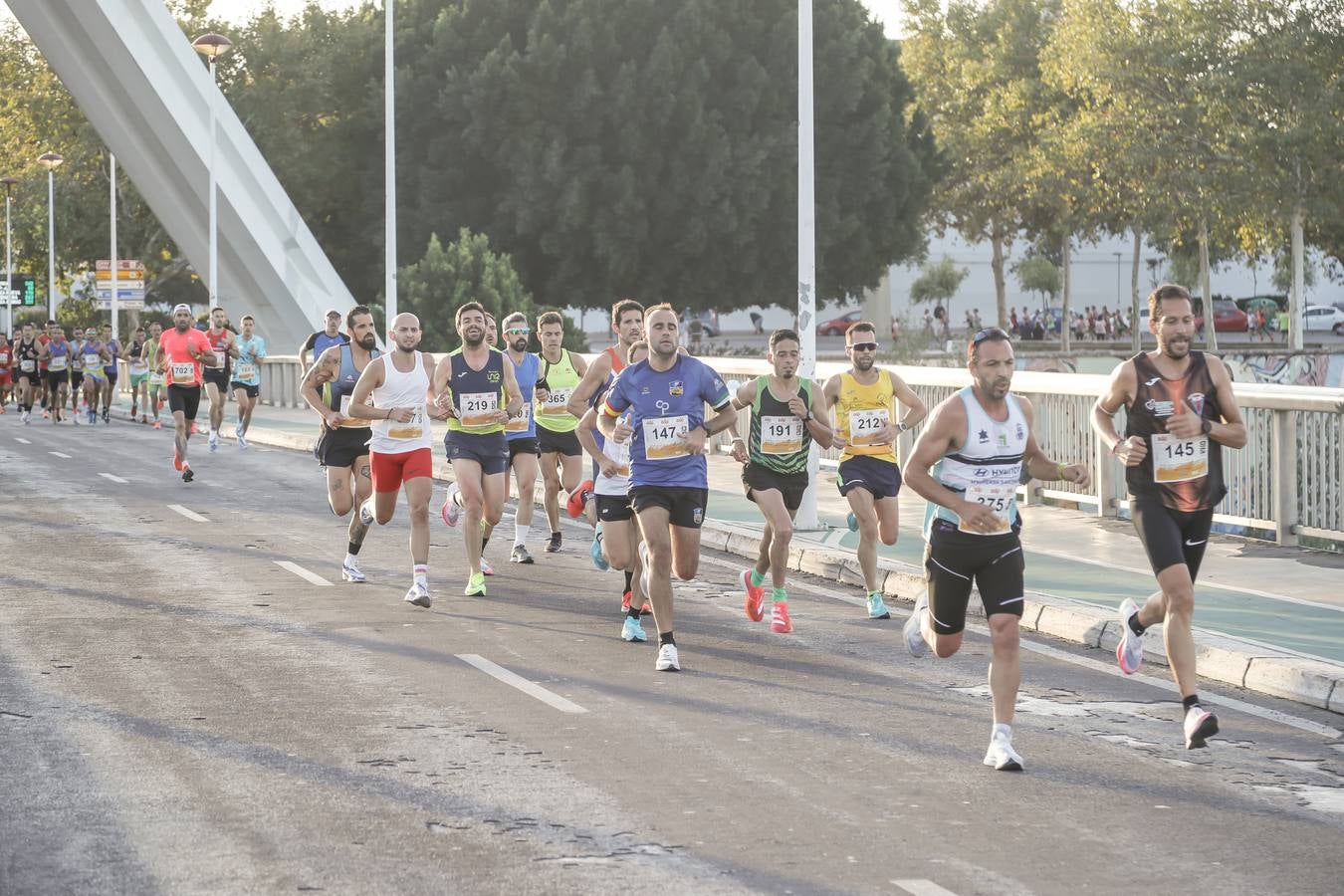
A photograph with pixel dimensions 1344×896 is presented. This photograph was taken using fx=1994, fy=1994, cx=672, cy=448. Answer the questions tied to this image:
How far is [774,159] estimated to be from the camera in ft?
182

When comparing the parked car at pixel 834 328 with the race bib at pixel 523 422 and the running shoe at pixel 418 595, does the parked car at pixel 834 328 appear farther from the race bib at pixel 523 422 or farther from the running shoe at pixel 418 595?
the running shoe at pixel 418 595

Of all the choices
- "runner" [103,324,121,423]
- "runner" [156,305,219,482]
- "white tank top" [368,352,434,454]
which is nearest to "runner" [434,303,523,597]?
"white tank top" [368,352,434,454]

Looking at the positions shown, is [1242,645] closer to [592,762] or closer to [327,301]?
[592,762]

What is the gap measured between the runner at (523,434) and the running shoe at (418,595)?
228 cm

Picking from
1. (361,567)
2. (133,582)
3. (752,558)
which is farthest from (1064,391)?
(133,582)

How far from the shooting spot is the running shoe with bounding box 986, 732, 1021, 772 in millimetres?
7855

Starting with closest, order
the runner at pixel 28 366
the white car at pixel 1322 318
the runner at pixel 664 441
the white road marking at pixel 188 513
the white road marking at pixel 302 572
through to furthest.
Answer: the runner at pixel 664 441, the white road marking at pixel 302 572, the white road marking at pixel 188 513, the runner at pixel 28 366, the white car at pixel 1322 318

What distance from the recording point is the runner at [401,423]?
13.0m

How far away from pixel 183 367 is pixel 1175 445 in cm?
1781

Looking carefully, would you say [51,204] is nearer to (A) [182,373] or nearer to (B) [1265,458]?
(A) [182,373]

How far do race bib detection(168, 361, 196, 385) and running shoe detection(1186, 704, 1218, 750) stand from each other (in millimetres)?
18035

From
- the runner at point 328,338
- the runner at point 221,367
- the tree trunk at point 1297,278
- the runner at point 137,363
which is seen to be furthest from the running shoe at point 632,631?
the tree trunk at point 1297,278

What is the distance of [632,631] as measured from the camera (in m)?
11.3

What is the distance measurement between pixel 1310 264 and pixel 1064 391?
52.2 metres
